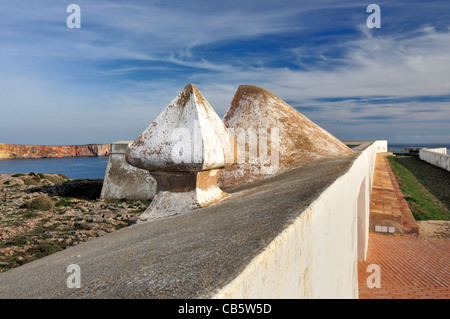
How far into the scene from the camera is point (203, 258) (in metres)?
1.24

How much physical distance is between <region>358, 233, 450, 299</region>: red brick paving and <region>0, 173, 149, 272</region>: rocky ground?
528 cm

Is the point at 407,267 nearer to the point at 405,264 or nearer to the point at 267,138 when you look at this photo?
the point at 405,264

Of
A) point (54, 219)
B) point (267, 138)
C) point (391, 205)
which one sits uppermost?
point (267, 138)

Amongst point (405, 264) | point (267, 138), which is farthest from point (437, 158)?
point (267, 138)

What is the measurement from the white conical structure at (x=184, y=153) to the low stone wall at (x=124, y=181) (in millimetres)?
8647

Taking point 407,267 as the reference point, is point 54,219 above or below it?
above

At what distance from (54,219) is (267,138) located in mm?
6075

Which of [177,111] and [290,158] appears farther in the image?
[290,158]

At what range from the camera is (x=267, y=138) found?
608 centimetres

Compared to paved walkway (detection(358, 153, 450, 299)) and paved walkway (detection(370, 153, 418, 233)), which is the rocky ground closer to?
paved walkway (detection(358, 153, 450, 299))

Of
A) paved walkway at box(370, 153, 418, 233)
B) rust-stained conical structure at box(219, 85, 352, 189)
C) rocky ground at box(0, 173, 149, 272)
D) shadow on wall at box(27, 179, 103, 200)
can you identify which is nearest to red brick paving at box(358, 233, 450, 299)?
paved walkway at box(370, 153, 418, 233)
